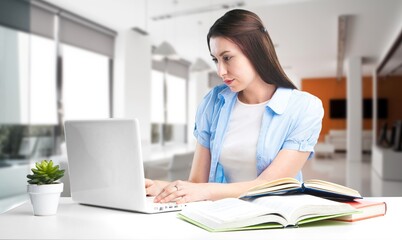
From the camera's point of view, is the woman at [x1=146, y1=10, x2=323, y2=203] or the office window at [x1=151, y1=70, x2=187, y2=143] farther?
the office window at [x1=151, y1=70, x2=187, y2=143]

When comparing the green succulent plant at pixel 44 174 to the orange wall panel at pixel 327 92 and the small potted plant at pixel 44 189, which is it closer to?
the small potted plant at pixel 44 189

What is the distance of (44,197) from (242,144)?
2.89 ft

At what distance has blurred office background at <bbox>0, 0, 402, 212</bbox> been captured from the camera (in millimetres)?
5688

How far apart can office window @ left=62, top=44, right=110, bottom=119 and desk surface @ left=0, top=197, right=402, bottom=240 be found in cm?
612

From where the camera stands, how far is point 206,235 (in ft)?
3.24

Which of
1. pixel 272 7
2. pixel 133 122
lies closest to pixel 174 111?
pixel 272 7

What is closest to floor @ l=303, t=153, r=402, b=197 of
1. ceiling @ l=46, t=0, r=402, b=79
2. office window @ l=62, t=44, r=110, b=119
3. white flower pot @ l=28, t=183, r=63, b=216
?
ceiling @ l=46, t=0, r=402, b=79

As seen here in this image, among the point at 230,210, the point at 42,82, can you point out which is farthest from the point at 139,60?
the point at 230,210

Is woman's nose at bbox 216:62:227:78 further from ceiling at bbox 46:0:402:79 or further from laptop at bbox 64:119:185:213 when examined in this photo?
ceiling at bbox 46:0:402:79

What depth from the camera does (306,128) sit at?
1.68 m

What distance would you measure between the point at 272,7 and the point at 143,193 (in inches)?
252

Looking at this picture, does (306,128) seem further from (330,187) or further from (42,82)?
(42,82)

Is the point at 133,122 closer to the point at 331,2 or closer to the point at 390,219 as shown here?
the point at 390,219

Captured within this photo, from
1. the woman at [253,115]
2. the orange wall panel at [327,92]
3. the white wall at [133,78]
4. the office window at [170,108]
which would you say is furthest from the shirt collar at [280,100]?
the orange wall panel at [327,92]
